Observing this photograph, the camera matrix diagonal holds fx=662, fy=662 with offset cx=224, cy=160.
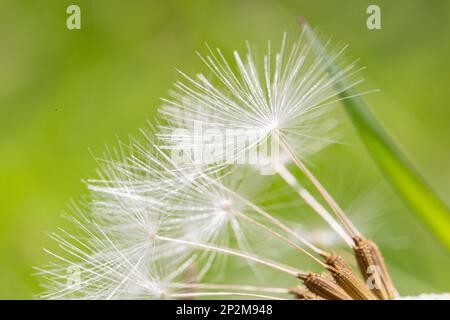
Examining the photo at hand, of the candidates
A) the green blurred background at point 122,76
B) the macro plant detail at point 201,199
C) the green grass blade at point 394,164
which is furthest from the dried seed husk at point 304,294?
the green blurred background at point 122,76

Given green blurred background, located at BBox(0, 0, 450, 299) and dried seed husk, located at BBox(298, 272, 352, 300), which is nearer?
→ dried seed husk, located at BBox(298, 272, 352, 300)

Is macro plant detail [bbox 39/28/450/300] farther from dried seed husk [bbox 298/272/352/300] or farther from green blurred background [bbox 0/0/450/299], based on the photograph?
green blurred background [bbox 0/0/450/299]

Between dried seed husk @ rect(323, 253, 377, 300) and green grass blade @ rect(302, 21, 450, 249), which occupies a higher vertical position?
green grass blade @ rect(302, 21, 450, 249)

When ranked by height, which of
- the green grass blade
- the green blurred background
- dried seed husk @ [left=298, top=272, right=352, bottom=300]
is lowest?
dried seed husk @ [left=298, top=272, right=352, bottom=300]

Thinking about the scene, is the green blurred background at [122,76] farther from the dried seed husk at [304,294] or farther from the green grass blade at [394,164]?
the dried seed husk at [304,294]

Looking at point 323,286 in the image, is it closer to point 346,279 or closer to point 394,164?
point 346,279

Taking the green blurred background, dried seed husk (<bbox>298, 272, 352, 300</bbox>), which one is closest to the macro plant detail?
dried seed husk (<bbox>298, 272, 352, 300</bbox>)
